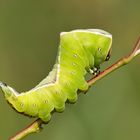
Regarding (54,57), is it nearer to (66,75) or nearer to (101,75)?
(66,75)

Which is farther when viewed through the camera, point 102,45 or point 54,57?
point 54,57

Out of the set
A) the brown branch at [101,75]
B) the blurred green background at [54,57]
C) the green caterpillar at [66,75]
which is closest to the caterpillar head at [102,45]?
the green caterpillar at [66,75]

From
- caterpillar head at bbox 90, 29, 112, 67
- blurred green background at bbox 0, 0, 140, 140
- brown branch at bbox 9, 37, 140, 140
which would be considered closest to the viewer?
brown branch at bbox 9, 37, 140, 140

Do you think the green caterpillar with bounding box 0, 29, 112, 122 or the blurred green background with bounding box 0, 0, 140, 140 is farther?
the blurred green background with bounding box 0, 0, 140, 140

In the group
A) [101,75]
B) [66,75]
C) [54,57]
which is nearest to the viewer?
[101,75]

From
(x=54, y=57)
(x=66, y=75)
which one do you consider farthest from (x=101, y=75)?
(x=54, y=57)

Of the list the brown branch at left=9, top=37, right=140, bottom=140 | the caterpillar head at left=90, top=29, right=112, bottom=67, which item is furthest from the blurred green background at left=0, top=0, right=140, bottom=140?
the brown branch at left=9, top=37, right=140, bottom=140

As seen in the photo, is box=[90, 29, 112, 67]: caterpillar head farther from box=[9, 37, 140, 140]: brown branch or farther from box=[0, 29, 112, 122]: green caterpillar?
box=[9, 37, 140, 140]: brown branch
